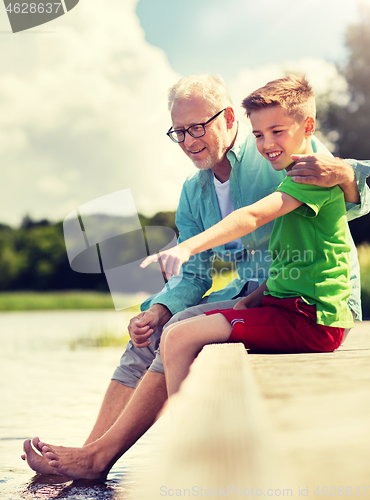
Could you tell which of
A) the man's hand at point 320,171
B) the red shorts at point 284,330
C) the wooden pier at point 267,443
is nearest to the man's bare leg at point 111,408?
the red shorts at point 284,330

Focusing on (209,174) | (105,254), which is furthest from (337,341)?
(105,254)

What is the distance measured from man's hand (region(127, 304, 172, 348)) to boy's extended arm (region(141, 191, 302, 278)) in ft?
2.39

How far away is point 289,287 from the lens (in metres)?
1.76

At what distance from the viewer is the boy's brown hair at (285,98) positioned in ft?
6.54

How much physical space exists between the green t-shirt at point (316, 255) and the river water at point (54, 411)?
1.02 m

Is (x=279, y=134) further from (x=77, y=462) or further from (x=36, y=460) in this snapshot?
(x=36, y=460)

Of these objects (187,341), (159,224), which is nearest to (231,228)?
(187,341)

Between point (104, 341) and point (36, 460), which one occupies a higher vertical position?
point (36, 460)

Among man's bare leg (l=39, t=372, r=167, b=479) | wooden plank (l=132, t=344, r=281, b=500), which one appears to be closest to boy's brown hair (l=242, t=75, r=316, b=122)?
man's bare leg (l=39, t=372, r=167, b=479)

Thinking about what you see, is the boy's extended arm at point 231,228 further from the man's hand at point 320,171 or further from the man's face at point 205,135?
the man's face at point 205,135

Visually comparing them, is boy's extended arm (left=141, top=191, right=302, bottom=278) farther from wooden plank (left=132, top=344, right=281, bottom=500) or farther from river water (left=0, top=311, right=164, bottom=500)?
river water (left=0, top=311, right=164, bottom=500)

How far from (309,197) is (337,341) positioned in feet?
1.62

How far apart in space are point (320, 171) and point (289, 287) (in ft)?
1.38

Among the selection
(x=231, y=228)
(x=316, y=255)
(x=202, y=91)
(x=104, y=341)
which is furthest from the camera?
(x=104, y=341)
